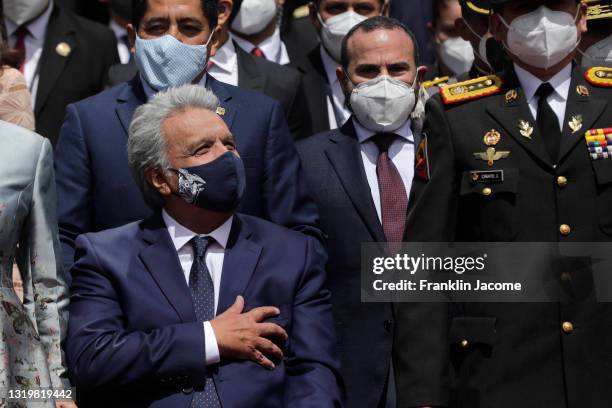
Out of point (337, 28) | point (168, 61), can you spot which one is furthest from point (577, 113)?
point (337, 28)

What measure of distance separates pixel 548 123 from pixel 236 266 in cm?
137

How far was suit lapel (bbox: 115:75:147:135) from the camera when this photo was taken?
270 inches

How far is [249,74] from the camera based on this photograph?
26.6 feet

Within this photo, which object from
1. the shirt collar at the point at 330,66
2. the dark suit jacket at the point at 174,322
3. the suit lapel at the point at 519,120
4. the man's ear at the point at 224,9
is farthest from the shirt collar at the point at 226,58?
the suit lapel at the point at 519,120

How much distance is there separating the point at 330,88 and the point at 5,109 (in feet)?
8.61

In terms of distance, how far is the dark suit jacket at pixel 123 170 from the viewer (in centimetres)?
668

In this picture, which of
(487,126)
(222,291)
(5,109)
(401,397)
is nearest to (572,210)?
(487,126)

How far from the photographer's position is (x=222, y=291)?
19.0ft

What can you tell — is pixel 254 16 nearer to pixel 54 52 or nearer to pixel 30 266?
pixel 54 52

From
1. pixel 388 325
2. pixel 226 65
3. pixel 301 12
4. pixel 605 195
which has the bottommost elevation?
pixel 301 12

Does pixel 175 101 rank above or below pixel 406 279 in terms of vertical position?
above

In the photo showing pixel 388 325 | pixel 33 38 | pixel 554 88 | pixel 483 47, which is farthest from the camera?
pixel 33 38

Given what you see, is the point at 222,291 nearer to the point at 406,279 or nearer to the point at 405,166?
the point at 406,279

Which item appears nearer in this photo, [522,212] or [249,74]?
[522,212]
